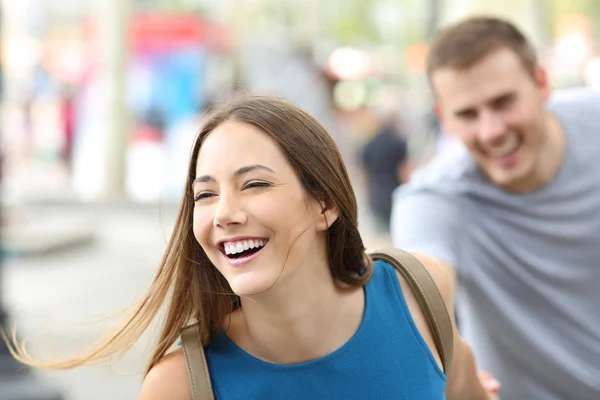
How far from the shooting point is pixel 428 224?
301cm

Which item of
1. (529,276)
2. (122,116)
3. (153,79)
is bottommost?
(122,116)

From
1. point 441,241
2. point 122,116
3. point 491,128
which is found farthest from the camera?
point 122,116

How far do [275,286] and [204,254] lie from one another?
0.77 feet

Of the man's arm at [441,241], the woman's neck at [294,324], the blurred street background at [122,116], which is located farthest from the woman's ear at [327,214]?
the blurred street background at [122,116]

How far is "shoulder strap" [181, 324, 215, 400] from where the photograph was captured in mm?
1963

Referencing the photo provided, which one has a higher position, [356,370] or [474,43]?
[474,43]

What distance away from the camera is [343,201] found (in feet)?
7.04

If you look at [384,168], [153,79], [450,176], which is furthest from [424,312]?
[153,79]

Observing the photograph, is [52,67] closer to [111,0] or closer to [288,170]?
[111,0]

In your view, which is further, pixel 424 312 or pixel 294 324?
pixel 424 312

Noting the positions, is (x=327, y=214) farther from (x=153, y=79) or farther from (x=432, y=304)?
(x=153, y=79)

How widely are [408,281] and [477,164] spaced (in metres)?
1.14

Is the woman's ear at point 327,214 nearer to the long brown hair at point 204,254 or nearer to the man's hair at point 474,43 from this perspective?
the long brown hair at point 204,254

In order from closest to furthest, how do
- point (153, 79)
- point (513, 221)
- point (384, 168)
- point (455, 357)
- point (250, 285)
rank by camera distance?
1. point (250, 285)
2. point (455, 357)
3. point (513, 221)
4. point (384, 168)
5. point (153, 79)
